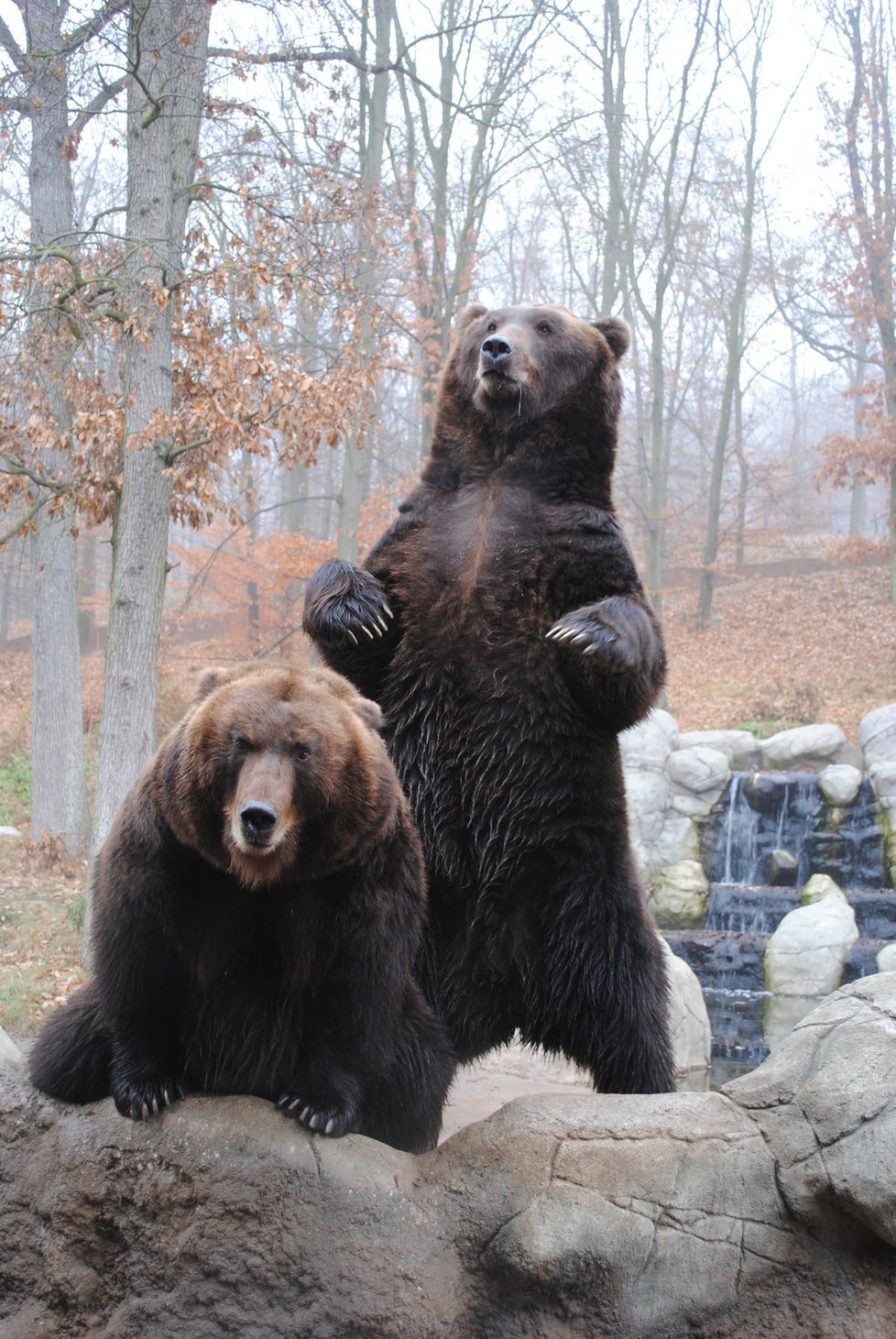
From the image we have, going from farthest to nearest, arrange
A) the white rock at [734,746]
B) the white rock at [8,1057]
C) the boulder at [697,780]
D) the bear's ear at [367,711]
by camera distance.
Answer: the white rock at [734,746] < the boulder at [697,780] < the white rock at [8,1057] < the bear's ear at [367,711]

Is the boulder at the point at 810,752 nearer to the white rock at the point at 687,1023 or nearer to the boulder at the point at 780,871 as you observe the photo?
→ the boulder at the point at 780,871

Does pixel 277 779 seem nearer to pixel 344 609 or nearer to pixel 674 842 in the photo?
pixel 344 609

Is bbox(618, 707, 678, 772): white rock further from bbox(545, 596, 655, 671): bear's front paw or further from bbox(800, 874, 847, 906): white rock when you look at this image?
bbox(545, 596, 655, 671): bear's front paw

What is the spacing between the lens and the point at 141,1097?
10.7 ft

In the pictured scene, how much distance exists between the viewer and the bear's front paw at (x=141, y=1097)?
10.7ft

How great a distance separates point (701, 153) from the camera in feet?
93.4

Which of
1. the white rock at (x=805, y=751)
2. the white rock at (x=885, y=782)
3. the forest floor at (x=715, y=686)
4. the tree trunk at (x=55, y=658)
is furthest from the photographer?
the white rock at (x=805, y=751)

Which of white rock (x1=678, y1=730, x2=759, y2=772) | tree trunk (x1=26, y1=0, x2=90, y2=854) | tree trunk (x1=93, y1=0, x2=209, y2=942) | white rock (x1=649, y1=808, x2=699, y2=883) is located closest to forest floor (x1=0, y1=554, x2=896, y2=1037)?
tree trunk (x1=26, y1=0, x2=90, y2=854)

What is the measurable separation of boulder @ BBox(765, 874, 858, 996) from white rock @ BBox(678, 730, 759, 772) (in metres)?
3.78

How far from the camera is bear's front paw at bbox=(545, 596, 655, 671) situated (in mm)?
3568

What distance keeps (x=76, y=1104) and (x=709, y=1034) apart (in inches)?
282

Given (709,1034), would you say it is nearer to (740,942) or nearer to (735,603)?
(740,942)

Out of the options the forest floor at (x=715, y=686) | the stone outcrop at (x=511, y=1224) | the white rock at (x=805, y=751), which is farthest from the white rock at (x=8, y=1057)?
the white rock at (x=805, y=751)

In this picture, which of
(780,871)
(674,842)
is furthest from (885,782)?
(674,842)
